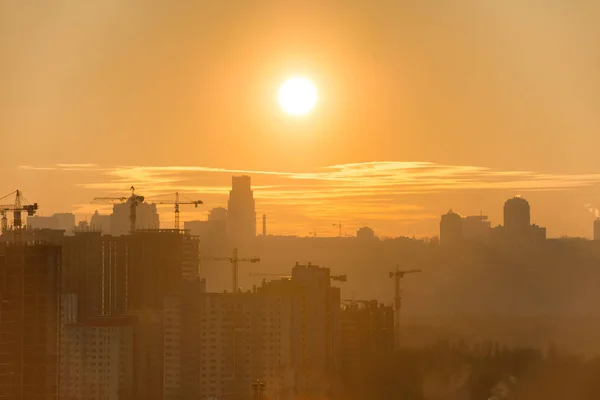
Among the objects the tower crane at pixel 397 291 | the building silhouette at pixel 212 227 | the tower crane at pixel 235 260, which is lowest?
the tower crane at pixel 397 291

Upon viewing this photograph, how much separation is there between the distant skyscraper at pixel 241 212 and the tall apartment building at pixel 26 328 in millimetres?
31133

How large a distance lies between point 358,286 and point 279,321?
1507cm

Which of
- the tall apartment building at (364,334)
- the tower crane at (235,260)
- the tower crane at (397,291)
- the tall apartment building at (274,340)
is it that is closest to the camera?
the tall apartment building at (274,340)

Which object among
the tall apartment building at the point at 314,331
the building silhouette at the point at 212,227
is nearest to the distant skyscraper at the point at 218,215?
the building silhouette at the point at 212,227

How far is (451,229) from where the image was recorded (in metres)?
66.9

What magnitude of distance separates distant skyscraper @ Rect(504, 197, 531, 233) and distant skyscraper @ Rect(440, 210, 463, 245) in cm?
215

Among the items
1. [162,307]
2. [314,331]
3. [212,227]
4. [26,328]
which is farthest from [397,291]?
[26,328]

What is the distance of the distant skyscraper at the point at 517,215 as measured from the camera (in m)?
64.0

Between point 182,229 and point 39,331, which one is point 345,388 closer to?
point 39,331

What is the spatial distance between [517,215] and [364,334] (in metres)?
15.0

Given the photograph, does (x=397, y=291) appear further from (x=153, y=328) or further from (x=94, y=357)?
(x=94, y=357)

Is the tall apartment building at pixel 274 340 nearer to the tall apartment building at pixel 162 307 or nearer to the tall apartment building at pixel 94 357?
the tall apartment building at pixel 162 307

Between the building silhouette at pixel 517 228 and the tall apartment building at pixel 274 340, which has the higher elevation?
the building silhouette at pixel 517 228

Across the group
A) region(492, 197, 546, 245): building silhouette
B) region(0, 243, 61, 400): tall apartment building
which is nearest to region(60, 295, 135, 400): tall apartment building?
region(0, 243, 61, 400): tall apartment building
